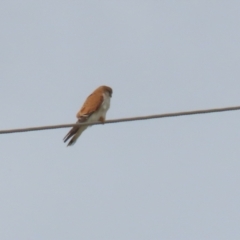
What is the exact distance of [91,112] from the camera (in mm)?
12617

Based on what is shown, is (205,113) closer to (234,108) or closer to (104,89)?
(234,108)

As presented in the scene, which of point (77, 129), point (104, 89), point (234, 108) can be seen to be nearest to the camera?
point (234, 108)

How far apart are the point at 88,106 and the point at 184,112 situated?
158 inches

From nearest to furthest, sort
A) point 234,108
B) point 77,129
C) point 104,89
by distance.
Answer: point 234,108
point 77,129
point 104,89

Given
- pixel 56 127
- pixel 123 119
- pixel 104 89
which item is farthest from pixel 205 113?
pixel 104 89

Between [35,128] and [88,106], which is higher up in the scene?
[35,128]

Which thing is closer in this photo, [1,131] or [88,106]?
[1,131]

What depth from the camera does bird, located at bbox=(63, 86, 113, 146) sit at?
1230 centimetres

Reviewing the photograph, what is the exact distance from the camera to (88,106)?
12805 mm

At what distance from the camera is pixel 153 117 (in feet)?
29.8

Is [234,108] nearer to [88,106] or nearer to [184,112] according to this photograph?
[184,112]

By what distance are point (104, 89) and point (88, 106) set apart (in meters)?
0.79

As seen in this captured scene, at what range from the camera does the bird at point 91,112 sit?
40.3 ft

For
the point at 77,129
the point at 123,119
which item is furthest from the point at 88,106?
the point at 123,119
